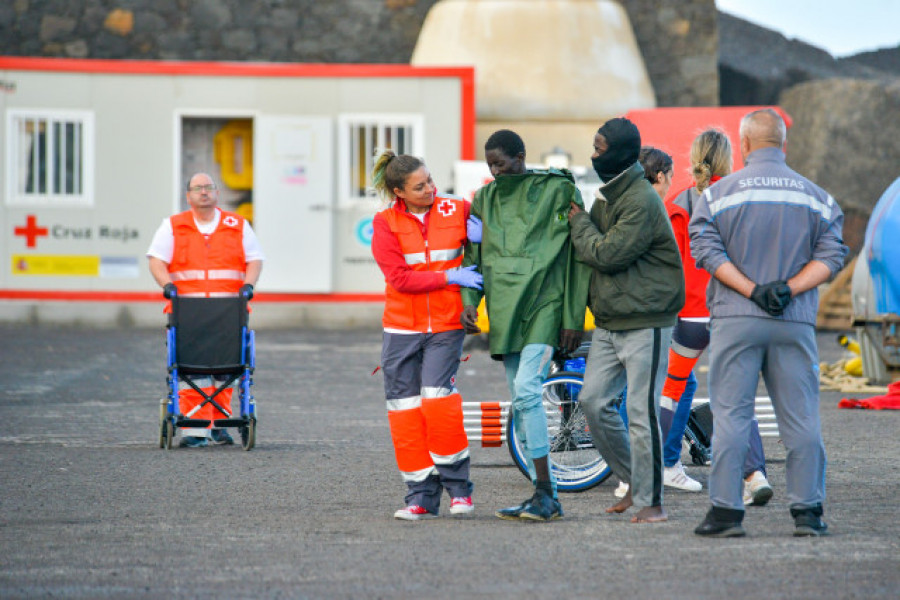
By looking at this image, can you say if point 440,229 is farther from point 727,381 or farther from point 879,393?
point 879,393

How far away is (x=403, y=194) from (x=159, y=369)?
8.30 metres

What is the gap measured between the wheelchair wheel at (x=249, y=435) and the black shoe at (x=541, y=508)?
3.03 meters

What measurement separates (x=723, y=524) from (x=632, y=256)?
123 centimetres

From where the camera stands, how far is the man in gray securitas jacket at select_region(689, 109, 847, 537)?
6.45 metres

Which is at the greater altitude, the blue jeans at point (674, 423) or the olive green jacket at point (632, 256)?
the olive green jacket at point (632, 256)

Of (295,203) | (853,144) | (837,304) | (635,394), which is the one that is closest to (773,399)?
(635,394)

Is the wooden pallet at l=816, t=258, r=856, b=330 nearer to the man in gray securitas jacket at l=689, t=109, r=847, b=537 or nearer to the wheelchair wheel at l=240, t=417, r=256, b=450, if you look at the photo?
the wheelchair wheel at l=240, t=417, r=256, b=450

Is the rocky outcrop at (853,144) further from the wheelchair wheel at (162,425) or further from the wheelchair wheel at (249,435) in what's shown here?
the wheelchair wheel at (162,425)

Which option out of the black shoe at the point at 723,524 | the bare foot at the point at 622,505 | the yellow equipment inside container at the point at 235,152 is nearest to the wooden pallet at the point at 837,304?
the yellow equipment inside container at the point at 235,152

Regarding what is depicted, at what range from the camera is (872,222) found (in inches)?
519

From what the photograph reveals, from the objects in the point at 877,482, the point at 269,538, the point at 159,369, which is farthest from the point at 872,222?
the point at 269,538

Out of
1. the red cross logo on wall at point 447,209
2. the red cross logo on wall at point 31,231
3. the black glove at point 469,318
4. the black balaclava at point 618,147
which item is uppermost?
the black balaclava at point 618,147

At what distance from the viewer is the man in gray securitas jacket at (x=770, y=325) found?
21.1 feet

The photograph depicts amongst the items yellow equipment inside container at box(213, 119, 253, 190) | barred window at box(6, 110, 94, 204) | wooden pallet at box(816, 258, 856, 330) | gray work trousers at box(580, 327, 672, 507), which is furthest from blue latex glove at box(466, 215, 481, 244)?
yellow equipment inside container at box(213, 119, 253, 190)
